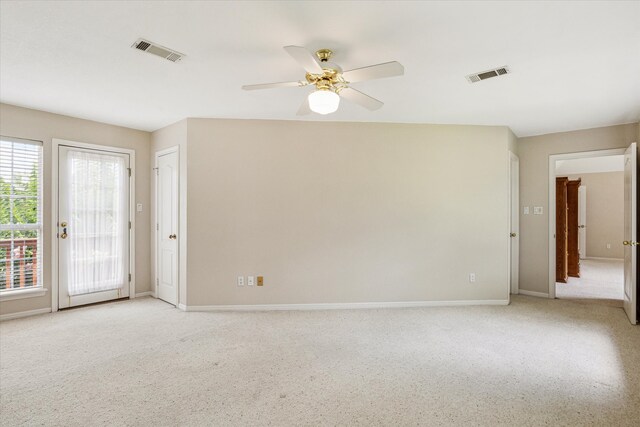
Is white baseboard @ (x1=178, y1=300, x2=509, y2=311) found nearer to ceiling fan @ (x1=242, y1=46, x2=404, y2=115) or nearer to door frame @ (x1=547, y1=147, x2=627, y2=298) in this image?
door frame @ (x1=547, y1=147, x2=627, y2=298)

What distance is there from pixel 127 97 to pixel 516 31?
141 inches

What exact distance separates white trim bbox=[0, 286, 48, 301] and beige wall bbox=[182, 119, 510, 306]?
68.8 inches

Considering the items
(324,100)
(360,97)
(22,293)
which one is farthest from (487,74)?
(22,293)

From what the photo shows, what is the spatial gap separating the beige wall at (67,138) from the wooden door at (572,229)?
7.71 m

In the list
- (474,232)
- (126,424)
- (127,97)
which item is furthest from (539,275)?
(127,97)

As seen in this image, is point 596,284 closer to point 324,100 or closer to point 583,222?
point 583,222

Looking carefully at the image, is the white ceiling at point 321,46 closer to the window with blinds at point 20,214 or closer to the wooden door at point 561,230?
the window with blinds at point 20,214

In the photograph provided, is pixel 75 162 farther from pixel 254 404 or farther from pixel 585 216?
pixel 585 216

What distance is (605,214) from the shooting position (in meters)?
8.53

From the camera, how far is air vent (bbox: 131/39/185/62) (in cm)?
228

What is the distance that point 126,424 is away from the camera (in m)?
1.91

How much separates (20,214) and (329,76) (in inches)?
159

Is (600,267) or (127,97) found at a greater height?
(127,97)

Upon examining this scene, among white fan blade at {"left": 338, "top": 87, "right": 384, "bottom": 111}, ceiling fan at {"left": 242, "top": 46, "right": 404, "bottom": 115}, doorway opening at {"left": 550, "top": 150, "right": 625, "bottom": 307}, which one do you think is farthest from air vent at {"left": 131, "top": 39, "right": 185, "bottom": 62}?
doorway opening at {"left": 550, "top": 150, "right": 625, "bottom": 307}
